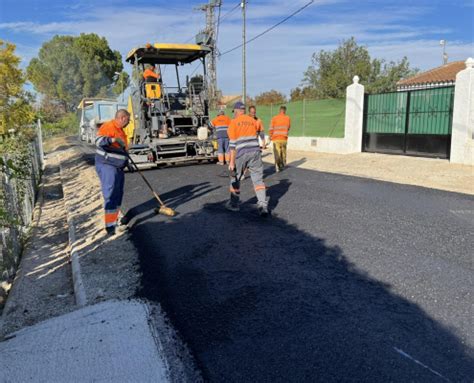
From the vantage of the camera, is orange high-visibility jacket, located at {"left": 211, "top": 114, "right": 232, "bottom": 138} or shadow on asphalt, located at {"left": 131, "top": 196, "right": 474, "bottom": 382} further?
orange high-visibility jacket, located at {"left": 211, "top": 114, "right": 232, "bottom": 138}

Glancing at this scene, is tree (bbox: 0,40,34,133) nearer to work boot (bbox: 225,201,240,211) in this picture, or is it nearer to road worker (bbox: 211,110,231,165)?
road worker (bbox: 211,110,231,165)

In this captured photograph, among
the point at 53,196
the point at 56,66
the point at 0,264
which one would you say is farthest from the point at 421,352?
the point at 56,66

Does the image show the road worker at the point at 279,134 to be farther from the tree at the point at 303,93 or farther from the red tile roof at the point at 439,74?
the tree at the point at 303,93

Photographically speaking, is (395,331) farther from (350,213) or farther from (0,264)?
(0,264)

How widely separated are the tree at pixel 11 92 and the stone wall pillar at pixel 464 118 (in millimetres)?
11434

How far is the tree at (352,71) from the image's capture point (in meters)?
30.5

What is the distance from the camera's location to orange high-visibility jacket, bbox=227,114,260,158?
20.2 feet

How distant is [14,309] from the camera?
4.00 metres

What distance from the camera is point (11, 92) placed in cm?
1117

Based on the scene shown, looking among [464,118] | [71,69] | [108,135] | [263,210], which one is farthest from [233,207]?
[71,69]

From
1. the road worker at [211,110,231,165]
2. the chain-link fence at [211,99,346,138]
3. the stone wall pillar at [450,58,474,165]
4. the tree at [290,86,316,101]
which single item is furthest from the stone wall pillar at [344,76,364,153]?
the tree at [290,86,316,101]

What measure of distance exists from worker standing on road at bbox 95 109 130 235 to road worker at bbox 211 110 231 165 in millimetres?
5475

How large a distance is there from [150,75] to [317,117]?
798 cm

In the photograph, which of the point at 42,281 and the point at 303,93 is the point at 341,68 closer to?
the point at 303,93
